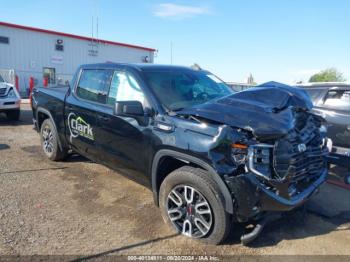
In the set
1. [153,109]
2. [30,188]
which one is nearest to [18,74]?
[30,188]

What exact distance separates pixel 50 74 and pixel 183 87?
915 inches

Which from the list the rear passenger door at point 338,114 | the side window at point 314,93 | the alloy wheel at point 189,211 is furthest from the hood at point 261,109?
the side window at point 314,93

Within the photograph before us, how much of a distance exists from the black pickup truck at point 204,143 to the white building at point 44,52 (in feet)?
59.4

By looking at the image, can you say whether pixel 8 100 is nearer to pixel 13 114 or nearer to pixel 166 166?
pixel 13 114

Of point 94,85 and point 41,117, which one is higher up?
A: point 94,85

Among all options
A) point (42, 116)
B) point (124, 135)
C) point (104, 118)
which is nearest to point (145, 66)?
point (104, 118)

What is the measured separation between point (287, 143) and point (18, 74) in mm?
23506

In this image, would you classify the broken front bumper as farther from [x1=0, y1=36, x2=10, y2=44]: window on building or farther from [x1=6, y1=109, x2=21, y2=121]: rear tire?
[x1=0, y1=36, x2=10, y2=44]: window on building

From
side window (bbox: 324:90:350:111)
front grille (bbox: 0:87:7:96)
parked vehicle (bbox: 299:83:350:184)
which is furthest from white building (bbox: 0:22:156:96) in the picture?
side window (bbox: 324:90:350:111)

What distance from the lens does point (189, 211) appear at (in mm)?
3453

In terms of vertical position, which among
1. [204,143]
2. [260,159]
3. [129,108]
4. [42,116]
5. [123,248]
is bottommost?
[123,248]

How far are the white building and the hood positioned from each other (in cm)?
1935

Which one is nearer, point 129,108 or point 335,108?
point 129,108

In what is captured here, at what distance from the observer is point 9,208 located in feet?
13.5
